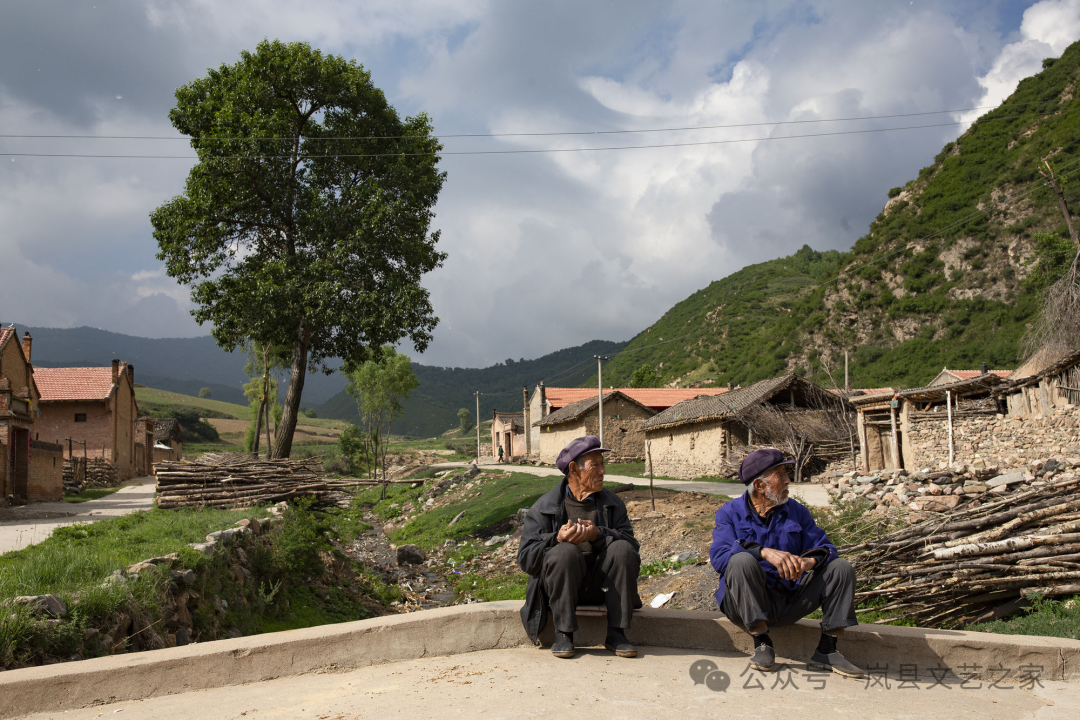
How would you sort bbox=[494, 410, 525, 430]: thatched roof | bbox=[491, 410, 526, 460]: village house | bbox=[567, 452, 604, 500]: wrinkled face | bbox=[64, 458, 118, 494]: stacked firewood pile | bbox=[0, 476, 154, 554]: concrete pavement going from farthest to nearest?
bbox=[494, 410, 525, 430]: thatched roof, bbox=[491, 410, 526, 460]: village house, bbox=[64, 458, 118, 494]: stacked firewood pile, bbox=[0, 476, 154, 554]: concrete pavement, bbox=[567, 452, 604, 500]: wrinkled face

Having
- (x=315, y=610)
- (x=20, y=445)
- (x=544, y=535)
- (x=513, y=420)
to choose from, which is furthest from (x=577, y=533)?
(x=513, y=420)

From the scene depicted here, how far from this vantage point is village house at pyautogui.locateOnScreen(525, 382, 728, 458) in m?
45.8

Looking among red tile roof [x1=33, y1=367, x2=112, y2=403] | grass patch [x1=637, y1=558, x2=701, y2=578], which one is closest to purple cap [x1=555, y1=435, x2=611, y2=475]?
grass patch [x1=637, y1=558, x2=701, y2=578]

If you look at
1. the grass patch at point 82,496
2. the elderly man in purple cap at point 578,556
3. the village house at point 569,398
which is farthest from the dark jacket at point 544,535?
the village house at point 569,398

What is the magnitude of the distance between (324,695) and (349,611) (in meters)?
8.44

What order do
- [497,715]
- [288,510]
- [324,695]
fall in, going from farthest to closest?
[288,510]
[324,695]
[497,715]

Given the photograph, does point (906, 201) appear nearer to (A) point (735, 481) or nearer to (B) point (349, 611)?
(A) point (735, 481)

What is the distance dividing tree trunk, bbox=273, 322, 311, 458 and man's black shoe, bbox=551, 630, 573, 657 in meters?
15.0

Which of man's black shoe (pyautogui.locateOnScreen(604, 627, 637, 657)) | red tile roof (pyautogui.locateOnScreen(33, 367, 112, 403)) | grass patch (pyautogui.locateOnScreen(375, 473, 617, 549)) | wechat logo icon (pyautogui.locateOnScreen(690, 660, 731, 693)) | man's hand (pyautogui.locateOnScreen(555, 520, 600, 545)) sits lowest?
grass patch (pyautogui.locateOnScreen(375, 473, 617, 549))

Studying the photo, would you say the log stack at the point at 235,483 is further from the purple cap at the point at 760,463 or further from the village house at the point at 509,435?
the village house at the point at 509,435

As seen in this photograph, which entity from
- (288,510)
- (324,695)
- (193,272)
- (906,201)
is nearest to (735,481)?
(288,510)

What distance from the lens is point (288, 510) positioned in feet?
44.2

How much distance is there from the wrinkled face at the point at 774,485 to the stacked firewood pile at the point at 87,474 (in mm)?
29597

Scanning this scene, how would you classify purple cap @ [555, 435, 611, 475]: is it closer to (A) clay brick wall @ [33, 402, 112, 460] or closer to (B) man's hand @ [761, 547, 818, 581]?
(B) man's hand @ [761, 547, 818, 581]
